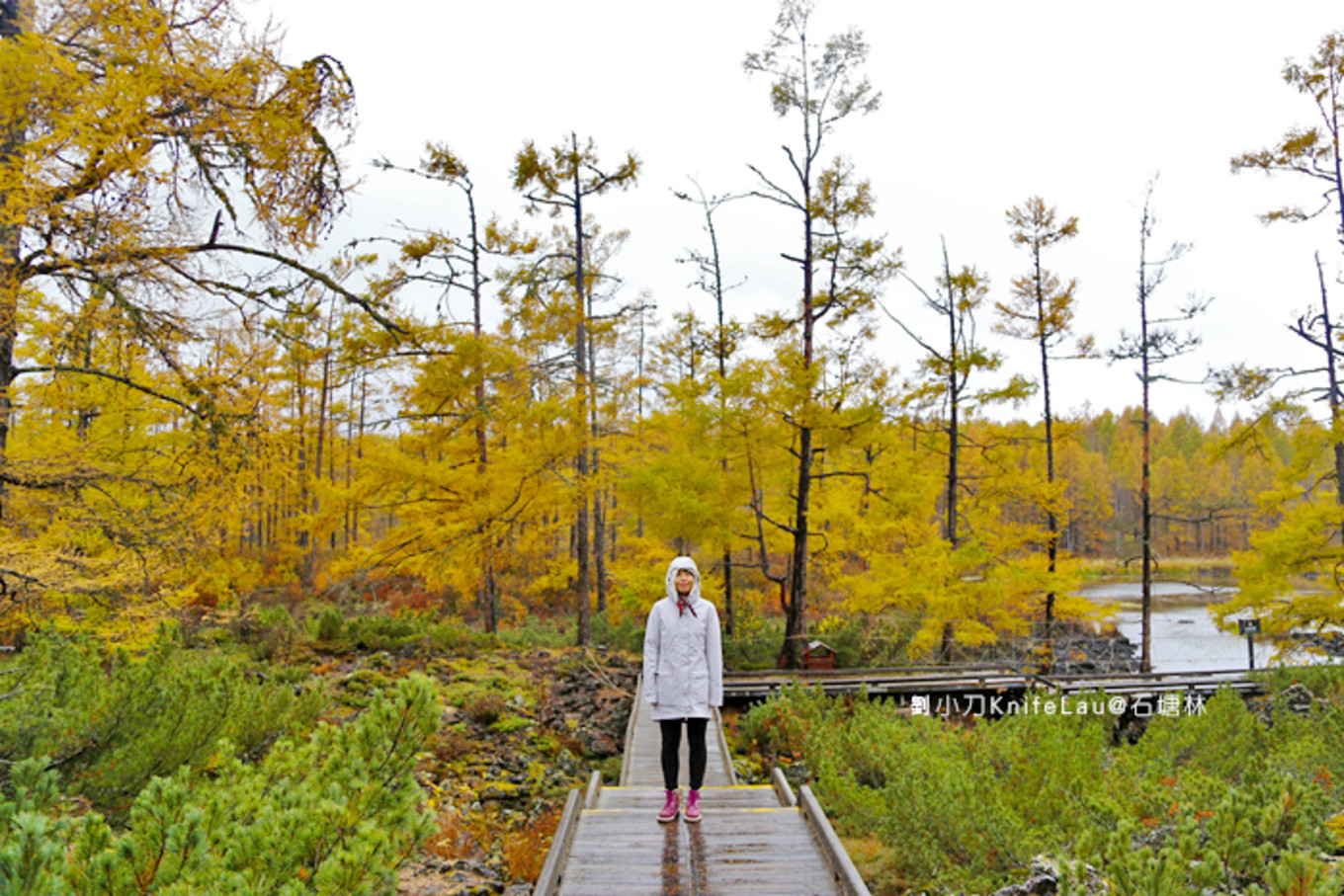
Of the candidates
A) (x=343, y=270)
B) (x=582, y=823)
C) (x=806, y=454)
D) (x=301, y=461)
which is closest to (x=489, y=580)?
(x=806, y=454)

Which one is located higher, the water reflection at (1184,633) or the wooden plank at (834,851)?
the wooden plank at (834,851)

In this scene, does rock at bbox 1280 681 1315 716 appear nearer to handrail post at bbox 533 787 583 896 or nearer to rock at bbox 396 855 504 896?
handrail post at bbox 533 787 583 896

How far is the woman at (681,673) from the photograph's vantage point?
4914 millimetres

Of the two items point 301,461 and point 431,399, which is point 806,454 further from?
point 301,461

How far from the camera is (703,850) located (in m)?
4.39

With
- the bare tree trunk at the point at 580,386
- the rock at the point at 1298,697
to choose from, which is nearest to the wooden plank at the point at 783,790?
the bare tree trunk at the point at 580,386

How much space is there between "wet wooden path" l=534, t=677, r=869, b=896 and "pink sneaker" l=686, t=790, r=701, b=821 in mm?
66

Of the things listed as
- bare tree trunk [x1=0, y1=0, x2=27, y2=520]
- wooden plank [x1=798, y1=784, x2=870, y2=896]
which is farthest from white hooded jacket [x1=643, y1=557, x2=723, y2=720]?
bare tree trunk [x1=0, y1=0, x2=27, y2=520]

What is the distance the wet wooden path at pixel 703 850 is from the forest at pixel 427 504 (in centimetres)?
111

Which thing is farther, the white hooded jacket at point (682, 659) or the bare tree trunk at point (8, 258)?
the white hooded jacket at point (682, 659)

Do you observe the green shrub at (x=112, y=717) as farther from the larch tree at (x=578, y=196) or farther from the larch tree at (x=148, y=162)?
the larch tree at (x=578, y=196)

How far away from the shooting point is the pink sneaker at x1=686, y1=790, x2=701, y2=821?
484 centimetres

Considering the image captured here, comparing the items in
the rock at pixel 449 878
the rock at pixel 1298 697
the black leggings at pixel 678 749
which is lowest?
the rock at pixel 1298 697

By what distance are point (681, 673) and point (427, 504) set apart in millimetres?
9622
